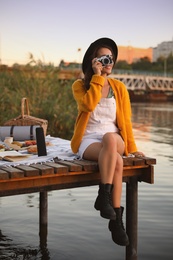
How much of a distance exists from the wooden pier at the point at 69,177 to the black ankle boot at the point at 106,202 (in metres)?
0.22

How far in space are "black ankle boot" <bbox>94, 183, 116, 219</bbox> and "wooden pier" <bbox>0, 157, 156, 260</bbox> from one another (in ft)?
0.71

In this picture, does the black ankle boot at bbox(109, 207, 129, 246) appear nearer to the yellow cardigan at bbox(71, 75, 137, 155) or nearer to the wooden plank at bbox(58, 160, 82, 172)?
the wooden plank at bbox(58, 160, 82, 172)

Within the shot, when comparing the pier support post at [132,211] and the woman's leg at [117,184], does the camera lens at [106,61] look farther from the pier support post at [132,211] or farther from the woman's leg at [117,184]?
the pier support post at [132,211]

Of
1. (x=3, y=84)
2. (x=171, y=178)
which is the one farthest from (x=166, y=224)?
(x=3, y=84)

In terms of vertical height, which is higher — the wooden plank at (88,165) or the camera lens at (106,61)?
the camera lens at (106,61)

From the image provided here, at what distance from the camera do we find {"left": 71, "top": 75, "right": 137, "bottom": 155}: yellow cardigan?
437cm

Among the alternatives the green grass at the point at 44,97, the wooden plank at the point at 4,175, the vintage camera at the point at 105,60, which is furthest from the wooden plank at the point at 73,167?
the green grass at the point at 44,97

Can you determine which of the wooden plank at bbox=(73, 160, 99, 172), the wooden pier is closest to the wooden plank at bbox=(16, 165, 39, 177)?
the wooden pier

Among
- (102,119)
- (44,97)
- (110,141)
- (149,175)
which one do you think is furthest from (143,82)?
(110,141)

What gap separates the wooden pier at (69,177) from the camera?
3.78m

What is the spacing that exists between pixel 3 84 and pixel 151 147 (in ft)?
16.9

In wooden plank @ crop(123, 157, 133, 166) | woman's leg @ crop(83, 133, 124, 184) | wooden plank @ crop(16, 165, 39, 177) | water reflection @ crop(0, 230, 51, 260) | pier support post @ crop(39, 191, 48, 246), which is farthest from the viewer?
pier support post @ crop(39, 191, 48, 246)

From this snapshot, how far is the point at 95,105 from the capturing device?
14.4ft

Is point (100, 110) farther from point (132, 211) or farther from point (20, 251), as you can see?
point (20, 251)
